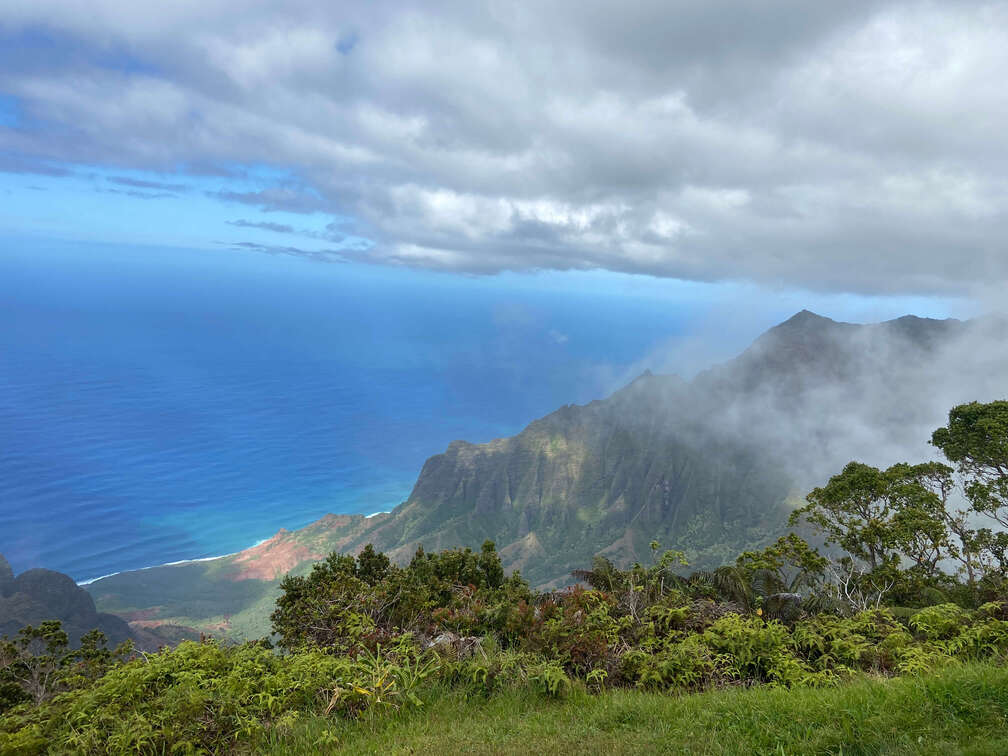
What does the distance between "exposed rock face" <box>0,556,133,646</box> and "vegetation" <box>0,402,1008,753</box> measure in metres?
92.2

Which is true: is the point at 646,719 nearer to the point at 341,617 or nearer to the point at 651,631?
the point at 651,631

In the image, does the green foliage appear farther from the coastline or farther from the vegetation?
the coastline

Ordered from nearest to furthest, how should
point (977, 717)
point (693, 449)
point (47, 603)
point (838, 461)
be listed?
point (977, 717), point (47, 603), point (838, 461), point (693, 449)

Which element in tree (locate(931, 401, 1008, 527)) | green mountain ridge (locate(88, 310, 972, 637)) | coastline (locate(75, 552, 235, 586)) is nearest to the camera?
tree (locate(931, 401, 1008, 527))

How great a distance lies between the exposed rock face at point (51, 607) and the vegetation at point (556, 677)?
92.2 m

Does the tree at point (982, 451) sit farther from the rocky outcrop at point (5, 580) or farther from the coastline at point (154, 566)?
the coastline at point (154, 566)

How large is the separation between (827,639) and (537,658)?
4761 millimetres

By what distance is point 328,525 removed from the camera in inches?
6575

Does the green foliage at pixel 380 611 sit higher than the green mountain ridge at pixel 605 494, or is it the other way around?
the green foliage at pixel 380 611

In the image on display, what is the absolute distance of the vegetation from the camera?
18.5ft

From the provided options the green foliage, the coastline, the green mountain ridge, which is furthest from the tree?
the coastline

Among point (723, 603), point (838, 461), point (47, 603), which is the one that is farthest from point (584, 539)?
point (723, 603)

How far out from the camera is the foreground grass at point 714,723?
507 cm

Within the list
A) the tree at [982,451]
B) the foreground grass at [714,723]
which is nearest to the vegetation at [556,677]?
the foreground grass at [714,723]
